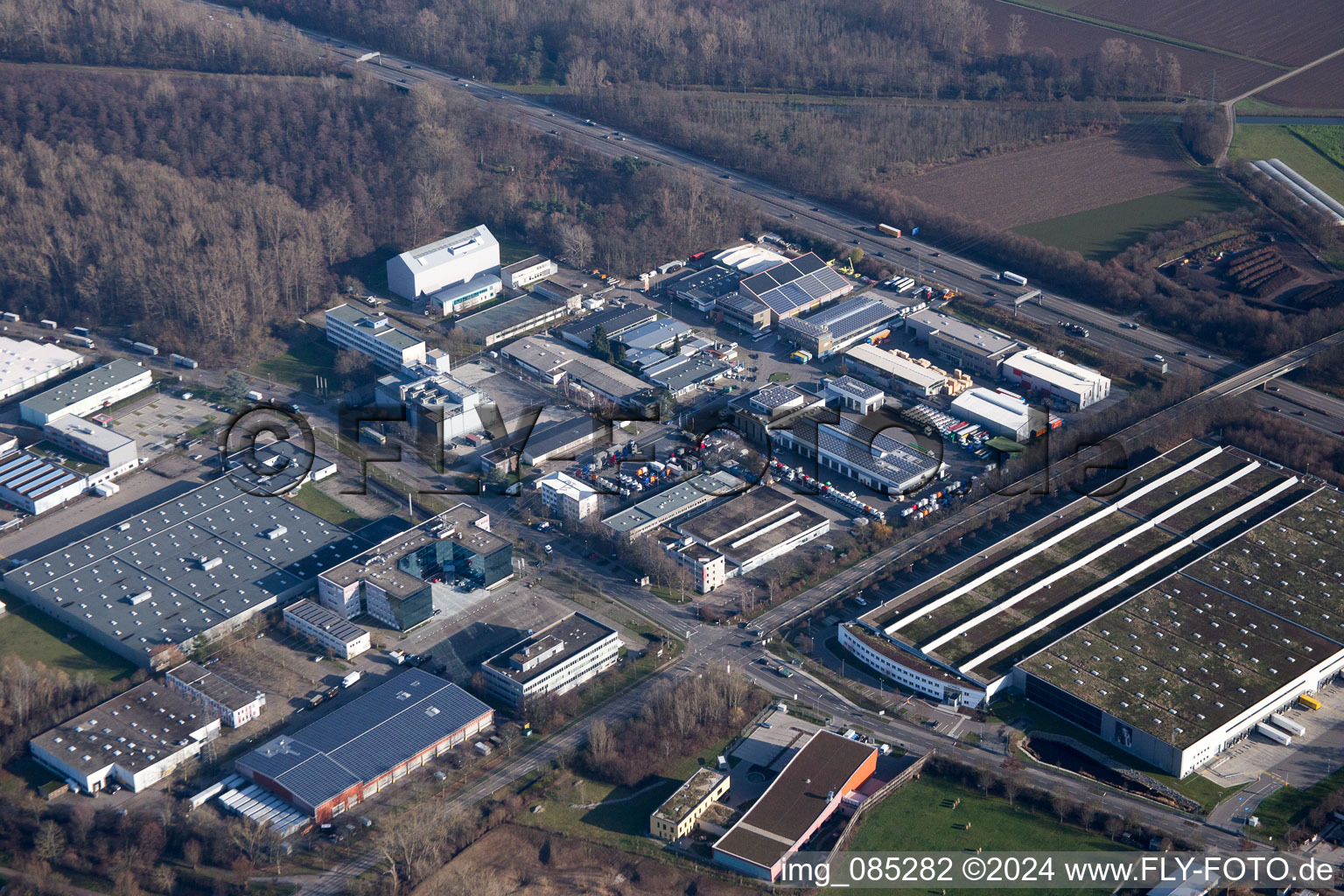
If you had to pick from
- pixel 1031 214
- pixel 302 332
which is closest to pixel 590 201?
pixel 302 332

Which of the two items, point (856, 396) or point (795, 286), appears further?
point (795, 286)

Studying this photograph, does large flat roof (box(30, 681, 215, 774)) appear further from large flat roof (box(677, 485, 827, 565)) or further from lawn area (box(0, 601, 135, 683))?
large flat roof (box(677, 485, 827, 565))

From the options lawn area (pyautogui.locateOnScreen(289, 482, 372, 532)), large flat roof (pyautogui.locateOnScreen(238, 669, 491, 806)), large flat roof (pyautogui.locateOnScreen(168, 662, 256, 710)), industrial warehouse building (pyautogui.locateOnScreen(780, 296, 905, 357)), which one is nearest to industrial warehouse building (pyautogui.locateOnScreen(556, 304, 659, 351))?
industrial warehouse building (pyautogui.locateOnScreen(780, 296, 905, 357))

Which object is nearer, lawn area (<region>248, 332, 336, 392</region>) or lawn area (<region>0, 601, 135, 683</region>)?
lawn area (<region>0, 601, 135, 683</region>)

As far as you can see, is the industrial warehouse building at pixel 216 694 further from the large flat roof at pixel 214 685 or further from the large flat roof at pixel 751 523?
the large flat roof at pixel 751 523

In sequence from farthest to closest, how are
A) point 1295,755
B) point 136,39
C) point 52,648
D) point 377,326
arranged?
point 136,39 < point 377,326 < point 52,648 < point 1295,755

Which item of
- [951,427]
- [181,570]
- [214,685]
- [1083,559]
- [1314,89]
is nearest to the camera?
[214,685]

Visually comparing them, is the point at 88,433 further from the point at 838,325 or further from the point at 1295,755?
the point at 1295,755

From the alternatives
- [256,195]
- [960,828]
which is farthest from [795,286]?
[960,828]
